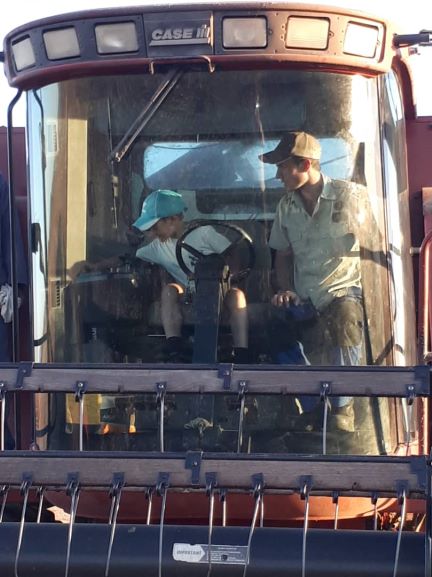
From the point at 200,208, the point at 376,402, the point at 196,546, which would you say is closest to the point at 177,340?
the point at 200,208

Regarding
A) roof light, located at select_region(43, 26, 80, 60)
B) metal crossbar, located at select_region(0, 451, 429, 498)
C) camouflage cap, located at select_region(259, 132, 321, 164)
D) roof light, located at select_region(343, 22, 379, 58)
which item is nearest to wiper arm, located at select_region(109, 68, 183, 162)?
roof light, located at select_region(43, 26, 80, 60)

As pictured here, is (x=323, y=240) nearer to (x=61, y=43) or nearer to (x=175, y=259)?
(x=175, y=259)

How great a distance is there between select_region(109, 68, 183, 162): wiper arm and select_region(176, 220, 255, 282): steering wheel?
433 millimetres

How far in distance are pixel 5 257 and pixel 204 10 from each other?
1622mm

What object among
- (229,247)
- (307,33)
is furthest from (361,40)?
(229,247)

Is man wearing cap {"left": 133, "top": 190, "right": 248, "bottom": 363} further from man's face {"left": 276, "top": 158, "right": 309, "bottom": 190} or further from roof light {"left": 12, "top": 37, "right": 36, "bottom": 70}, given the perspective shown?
roof light {"left": 12, "top": 37, "right": 36, "bottom": 70}

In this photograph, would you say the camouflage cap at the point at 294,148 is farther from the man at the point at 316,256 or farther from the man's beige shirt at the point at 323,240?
the man's beige shirt at the point at 323,240

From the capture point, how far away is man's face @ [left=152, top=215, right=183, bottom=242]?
4.97m

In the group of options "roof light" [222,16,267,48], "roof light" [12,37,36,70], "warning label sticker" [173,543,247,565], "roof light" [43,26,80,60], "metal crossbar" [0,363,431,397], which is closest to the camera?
"warning label sticker" [173,543,247,565]

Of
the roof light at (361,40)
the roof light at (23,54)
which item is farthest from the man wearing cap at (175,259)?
the roof light at (361,40)

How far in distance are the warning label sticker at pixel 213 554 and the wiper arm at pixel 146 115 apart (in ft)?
5.96

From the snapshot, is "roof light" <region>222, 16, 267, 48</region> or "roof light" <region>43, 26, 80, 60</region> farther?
"roof light" <region>43, 26, 80, 60</region>

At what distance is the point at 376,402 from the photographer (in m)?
4.98

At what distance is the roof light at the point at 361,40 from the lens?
4.84 meters
